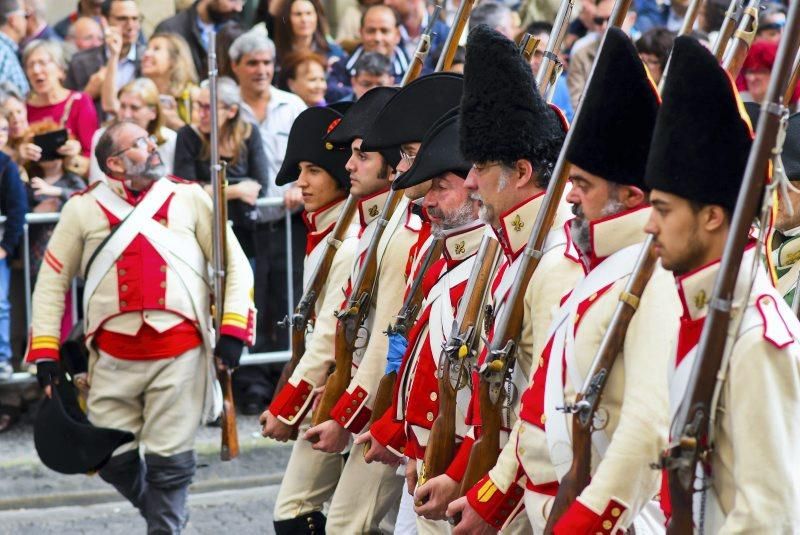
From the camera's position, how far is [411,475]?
4.71 metres

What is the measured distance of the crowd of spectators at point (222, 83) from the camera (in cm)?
867

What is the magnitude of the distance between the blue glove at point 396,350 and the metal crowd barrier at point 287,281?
376 centimetres

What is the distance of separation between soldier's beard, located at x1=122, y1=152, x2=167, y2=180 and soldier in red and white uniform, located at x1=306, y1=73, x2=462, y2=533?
1.63 metres

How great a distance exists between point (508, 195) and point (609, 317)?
785 millimetres

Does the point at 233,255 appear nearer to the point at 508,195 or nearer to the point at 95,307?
the point at 95,307

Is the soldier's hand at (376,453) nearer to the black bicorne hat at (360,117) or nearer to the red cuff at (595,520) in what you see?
the black bicorne hat at (360,117)

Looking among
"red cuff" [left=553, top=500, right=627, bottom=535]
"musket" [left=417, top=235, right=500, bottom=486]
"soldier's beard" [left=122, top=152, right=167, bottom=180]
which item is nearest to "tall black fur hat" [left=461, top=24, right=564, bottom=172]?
"musket" [left=417, top=235, right=500, bottom=486]

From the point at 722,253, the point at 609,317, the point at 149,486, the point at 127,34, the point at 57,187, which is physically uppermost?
the point at 722,253

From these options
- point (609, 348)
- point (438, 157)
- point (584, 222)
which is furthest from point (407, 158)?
point (609, 348)

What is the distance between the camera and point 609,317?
3508 millimetres

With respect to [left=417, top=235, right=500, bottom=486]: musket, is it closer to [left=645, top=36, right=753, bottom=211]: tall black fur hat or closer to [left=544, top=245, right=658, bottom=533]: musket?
[left=544, top=245, right=658, bottom=533]: musket

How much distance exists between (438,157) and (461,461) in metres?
1.02

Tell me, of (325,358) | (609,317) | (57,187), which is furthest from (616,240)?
(57,187)

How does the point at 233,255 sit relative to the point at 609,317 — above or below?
below
